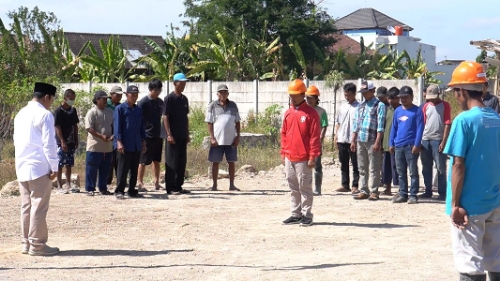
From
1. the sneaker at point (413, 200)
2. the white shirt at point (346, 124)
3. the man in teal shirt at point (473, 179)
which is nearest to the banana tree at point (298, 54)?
the white shirt at point (346, 124)

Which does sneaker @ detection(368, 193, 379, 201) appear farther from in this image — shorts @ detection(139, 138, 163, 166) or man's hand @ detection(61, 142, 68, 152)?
man's hand @ detection(61, 142, 68, 152)

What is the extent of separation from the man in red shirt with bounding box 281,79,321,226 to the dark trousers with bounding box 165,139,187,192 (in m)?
3.72

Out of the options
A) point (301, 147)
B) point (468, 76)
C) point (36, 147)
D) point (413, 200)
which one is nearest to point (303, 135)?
point (301, 147)

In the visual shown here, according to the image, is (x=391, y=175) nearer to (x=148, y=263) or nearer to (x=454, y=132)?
(x=148, y=263)

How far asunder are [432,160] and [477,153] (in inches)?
292

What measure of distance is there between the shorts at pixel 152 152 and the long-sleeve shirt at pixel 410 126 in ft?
13.8

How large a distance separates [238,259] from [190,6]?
35.6m

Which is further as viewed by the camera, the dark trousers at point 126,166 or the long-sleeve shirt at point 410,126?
the dark trousers at point 126,166

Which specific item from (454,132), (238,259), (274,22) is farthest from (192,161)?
(274,22)

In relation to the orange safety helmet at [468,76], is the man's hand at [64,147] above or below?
below

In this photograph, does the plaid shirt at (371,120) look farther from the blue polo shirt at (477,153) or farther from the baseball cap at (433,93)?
the blue polo shirt at (477,153)

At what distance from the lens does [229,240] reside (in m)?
9.78

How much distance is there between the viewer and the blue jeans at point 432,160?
1288 cm

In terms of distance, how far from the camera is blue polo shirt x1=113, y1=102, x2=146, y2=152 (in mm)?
13047
